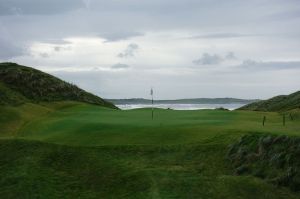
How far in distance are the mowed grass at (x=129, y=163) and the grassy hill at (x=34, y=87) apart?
31569 mm

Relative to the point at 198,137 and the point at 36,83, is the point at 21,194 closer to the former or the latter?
the point at 198,137

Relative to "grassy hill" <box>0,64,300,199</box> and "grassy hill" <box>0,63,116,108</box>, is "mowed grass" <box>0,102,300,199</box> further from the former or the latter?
"grassy hill" <box>0,63,116,108</box>

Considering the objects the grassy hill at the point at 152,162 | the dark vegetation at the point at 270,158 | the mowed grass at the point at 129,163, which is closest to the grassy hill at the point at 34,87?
the grassy hill at the point at 152,162

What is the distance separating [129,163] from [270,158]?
7.86 meters

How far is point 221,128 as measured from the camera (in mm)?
32906

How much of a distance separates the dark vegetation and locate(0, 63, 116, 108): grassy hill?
1581 inches

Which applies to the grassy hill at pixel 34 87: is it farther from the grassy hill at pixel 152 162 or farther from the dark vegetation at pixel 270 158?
the dark vegetation at pixel 270 158

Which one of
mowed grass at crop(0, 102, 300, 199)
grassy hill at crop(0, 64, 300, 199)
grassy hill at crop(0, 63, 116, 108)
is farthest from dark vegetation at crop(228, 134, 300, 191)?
grassy hill at crop(0, 63, 116, 108)

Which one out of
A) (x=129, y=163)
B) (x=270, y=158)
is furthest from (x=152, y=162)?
(x=270, y=158)

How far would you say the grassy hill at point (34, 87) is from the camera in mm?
67000

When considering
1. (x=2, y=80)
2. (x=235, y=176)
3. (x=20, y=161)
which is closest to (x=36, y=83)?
(x=2, y=80)

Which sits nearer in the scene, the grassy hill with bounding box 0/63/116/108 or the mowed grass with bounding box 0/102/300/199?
the mowed grass with bounding box 0/102/300/199

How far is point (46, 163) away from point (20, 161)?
1.58 meters

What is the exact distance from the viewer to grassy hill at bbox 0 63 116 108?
6700 centimetres
